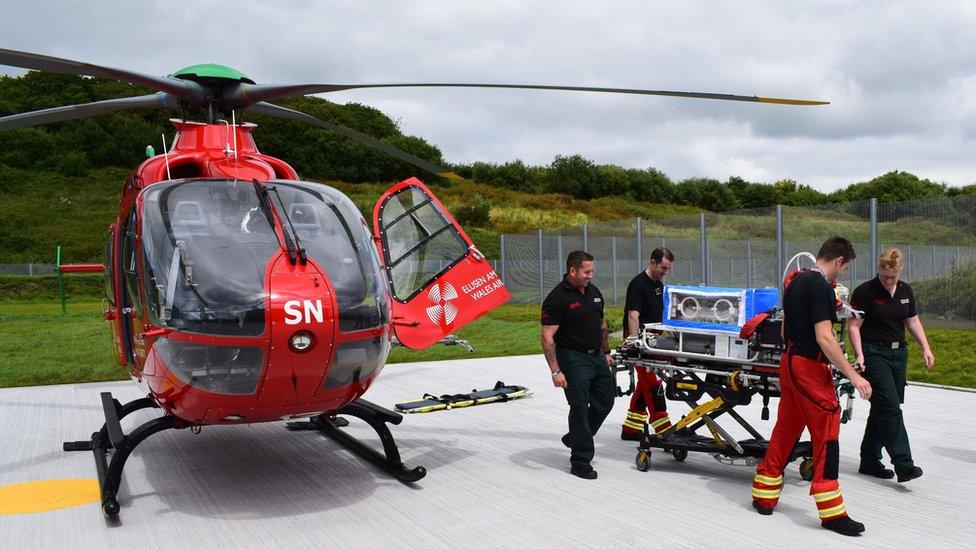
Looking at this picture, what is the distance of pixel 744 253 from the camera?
13.4 metres

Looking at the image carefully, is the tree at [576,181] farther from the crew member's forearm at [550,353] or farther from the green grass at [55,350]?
the crew member's forearm at [550,353]

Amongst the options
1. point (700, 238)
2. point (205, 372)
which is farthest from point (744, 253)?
point (205, 372)

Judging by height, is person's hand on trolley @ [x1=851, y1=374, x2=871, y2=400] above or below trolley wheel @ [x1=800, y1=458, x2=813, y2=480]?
above

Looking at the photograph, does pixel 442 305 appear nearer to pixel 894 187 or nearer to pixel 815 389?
pixel 815 389

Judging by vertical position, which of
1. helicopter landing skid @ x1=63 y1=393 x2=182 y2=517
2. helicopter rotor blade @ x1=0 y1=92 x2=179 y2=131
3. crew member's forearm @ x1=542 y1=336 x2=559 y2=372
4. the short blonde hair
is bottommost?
helicopter landing skid @ x1=63 y1=393 x2=182 y2=517

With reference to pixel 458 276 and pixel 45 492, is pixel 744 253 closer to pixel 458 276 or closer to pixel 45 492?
pixel 458 276

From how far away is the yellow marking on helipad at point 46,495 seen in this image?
510 centimetres

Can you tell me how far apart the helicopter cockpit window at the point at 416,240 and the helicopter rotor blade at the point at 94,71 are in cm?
193

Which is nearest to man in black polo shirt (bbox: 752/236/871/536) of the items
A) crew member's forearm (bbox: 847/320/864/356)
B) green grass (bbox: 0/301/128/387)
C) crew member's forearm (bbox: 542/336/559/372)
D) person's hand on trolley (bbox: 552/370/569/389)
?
crew member's forearm (bbox: 847/320/864/356)

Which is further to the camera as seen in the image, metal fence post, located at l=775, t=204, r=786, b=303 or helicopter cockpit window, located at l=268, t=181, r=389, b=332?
metal fence post, located at l=775, t=204, r=786, b=303

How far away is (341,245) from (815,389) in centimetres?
313

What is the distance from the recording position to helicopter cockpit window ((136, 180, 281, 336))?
4.51 metres

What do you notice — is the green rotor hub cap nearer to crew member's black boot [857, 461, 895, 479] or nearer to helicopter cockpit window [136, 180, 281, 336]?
helicopter cockpit window [136, 180, 281, 336]

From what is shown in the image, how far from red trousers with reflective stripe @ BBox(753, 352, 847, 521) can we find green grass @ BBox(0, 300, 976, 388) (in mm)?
5938
